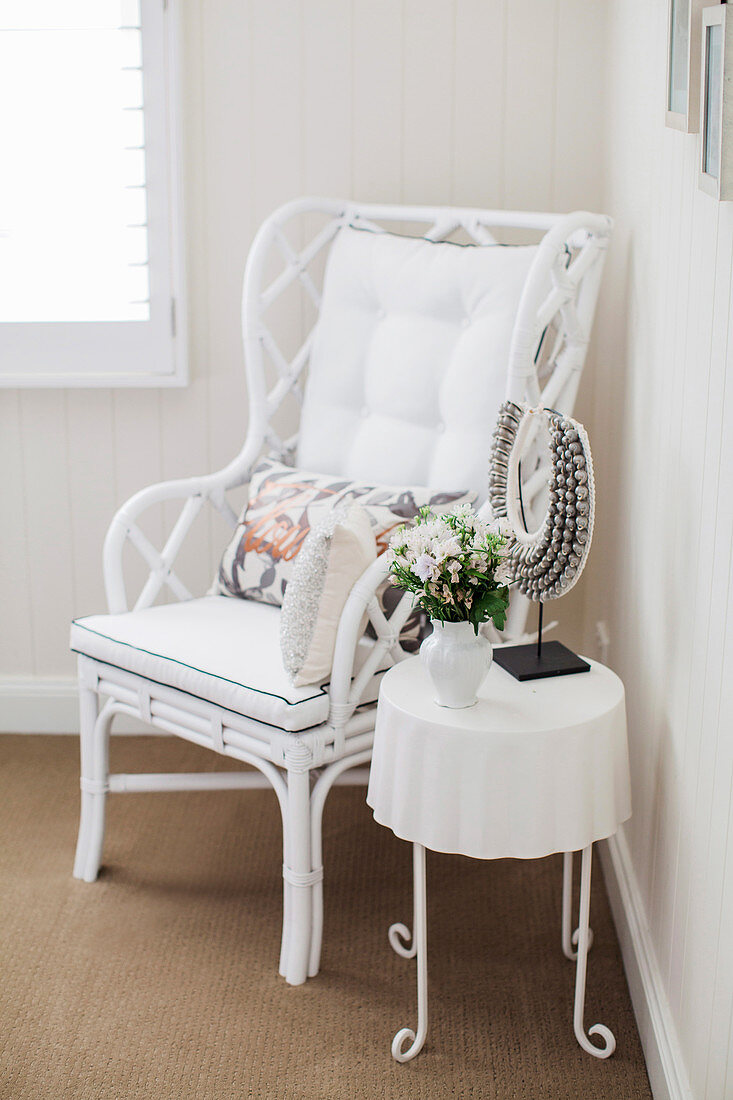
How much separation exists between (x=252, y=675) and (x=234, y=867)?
0.58 meters

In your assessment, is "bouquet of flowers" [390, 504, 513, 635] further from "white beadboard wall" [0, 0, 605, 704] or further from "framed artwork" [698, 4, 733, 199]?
"white beadboard wall" [0, 0, 605, 704]

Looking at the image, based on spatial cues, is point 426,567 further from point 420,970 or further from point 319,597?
point 420,970

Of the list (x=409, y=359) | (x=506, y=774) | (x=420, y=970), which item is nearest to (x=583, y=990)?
(x=420, y=970)

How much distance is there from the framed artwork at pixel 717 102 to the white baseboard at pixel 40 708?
6.74ft

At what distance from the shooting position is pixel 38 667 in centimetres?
284

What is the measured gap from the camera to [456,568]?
1.50 m

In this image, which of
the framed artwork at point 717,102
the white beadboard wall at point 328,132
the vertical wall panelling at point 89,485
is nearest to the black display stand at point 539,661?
the framed artwork at point 717,102

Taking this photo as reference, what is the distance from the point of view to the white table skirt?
1479 millimetres

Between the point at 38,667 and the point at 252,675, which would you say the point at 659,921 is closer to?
the point at 252,675

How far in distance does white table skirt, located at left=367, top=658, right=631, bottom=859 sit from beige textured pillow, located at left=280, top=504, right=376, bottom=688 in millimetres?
216

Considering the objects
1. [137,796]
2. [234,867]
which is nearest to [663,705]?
[234,867]

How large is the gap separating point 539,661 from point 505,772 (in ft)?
0.90

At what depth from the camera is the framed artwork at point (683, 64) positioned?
129 centimetres

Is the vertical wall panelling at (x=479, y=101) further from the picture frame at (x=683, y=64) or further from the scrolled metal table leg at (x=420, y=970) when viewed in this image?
the scrolled metal table leg at (x=420, y=970)
